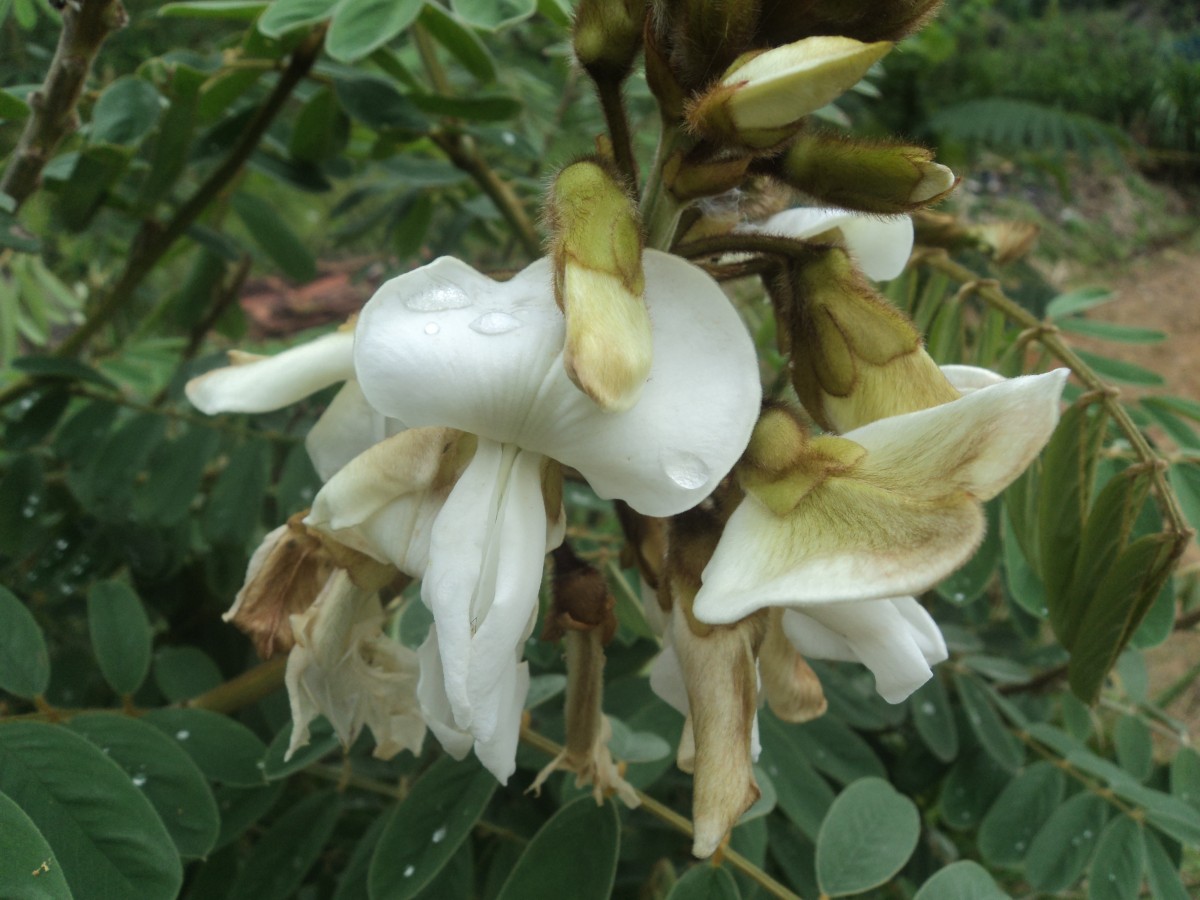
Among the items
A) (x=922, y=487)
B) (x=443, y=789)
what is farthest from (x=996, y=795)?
(x=922, y=487)

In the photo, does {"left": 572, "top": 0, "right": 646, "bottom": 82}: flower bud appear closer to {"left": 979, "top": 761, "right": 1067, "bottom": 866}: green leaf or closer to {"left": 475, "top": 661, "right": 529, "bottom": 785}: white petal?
{"left": 475, "top": 661, "right": 529, "bottom": 785}: white petal

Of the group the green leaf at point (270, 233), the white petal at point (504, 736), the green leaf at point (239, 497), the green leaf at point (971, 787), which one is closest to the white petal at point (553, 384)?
the white petal at point (504, 736)

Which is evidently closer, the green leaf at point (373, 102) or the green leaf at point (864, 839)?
the green leaf at point (864, 839)

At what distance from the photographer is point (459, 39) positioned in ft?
2.99

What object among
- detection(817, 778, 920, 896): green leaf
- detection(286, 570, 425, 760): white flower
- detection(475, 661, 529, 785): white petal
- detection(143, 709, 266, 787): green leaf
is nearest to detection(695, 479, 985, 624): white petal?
detection(475, 661, 529, 785): white petal

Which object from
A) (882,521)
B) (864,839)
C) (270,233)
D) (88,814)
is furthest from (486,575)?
(270,233)

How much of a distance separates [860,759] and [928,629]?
17.1 inches

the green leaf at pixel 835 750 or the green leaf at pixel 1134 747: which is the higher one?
the green leaf at pixel 835 750

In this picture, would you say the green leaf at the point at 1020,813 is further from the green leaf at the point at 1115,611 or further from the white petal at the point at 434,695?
the white petal at the point at 434,695

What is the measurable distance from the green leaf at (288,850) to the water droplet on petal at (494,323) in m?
0.51

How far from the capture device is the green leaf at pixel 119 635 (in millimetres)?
769

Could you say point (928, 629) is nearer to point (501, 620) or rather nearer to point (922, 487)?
point (922, 487)

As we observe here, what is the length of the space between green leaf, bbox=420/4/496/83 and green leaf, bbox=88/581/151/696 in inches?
20.9

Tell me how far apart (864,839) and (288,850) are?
1.39 feet
